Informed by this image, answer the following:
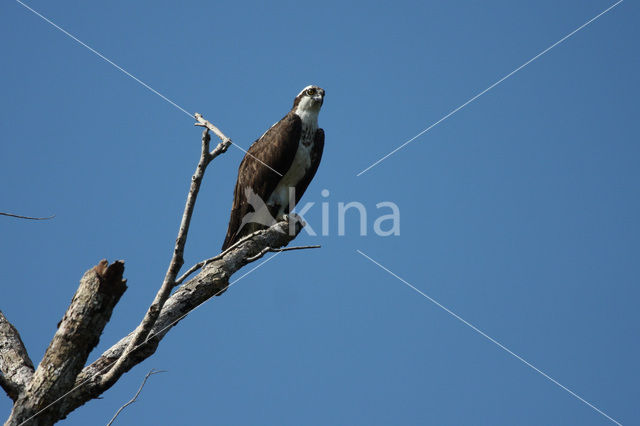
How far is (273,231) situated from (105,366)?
2.26 metres

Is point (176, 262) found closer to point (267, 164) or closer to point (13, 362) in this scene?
point (13, 362)

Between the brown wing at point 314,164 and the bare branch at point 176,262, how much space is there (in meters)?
4.50

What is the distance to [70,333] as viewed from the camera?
351 cm

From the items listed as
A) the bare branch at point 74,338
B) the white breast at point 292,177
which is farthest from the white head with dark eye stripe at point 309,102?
the bare branch at point 74,338

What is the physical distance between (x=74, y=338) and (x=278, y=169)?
15.4 ft

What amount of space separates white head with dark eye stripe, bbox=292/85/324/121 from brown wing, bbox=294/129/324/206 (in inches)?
10.7

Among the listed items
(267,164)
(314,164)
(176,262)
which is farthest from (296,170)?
(176,262)

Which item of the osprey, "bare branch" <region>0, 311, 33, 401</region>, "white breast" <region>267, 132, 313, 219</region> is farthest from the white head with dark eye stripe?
"bare branch" <region>0, 311, 33, 401</region>

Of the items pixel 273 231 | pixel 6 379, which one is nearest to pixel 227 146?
pixel 6 379

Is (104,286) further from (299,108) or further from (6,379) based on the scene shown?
(299,108)

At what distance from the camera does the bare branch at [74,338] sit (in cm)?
347

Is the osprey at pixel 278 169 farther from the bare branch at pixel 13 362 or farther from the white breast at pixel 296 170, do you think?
the bare branch at pixel 13 362

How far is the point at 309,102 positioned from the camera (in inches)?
334

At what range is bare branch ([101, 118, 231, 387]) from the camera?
11.6ft
